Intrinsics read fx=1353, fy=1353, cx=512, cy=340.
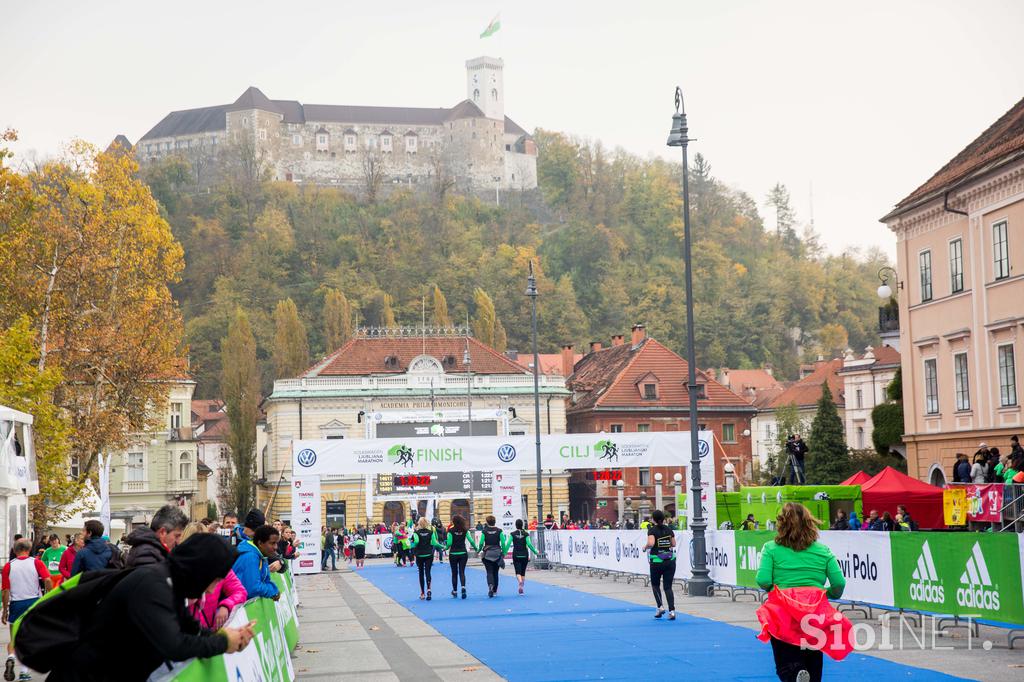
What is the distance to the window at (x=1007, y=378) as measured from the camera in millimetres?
36312

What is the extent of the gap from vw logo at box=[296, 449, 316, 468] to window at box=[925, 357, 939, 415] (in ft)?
63.1

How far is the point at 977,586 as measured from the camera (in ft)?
51.5

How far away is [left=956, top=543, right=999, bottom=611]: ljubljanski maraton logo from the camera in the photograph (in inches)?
607

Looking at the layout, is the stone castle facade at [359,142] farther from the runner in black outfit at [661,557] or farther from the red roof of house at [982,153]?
the runner in black outfit at [661,557]

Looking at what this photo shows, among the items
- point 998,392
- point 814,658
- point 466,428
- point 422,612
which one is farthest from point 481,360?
point 814,658

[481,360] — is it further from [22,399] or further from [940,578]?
[940,578]

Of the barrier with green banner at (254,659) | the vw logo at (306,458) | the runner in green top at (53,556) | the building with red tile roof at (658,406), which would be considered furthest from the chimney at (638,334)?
the barrier with green banner at (254,659)

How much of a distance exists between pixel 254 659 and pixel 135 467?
263ft

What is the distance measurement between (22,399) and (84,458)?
7.65 meters

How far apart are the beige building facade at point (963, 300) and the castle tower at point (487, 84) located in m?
145

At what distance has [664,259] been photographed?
146375mm

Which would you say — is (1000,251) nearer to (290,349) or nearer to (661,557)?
(661,557)

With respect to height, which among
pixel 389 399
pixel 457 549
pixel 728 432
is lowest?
pixel 457 549

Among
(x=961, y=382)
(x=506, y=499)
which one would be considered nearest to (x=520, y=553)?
(x=506, y=499)
